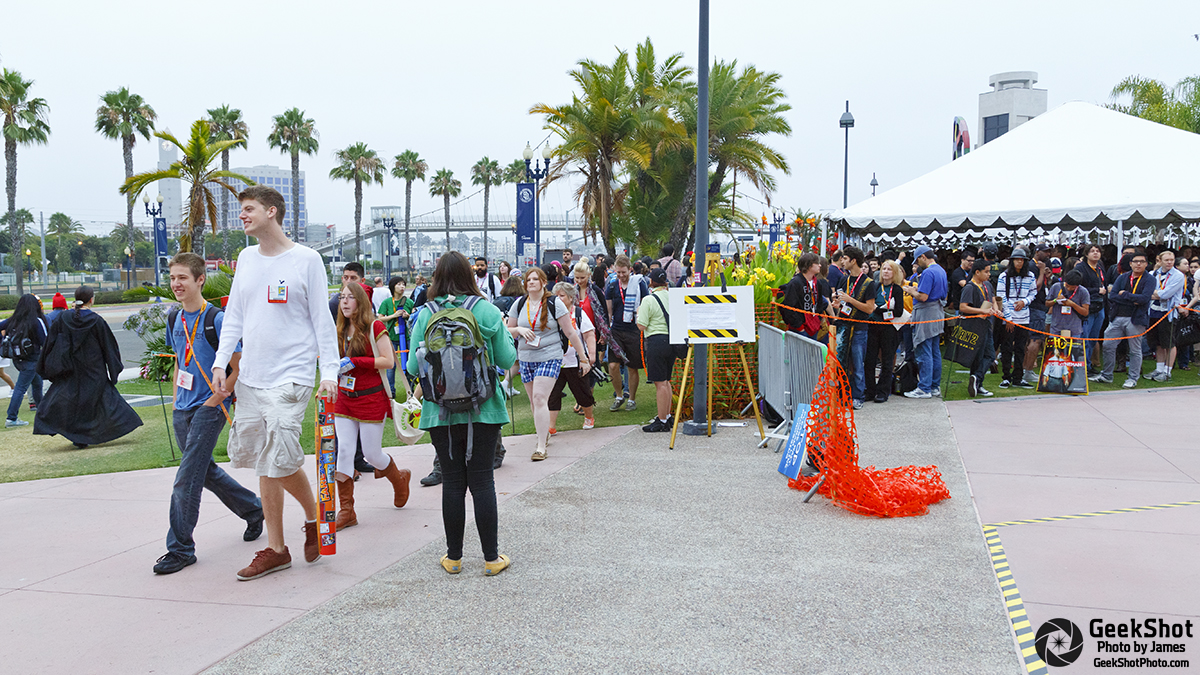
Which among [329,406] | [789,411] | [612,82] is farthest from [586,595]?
[612,82]

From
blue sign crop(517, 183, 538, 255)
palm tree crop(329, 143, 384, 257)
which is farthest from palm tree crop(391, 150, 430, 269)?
blue sign crop(517, 183, 538, 255)

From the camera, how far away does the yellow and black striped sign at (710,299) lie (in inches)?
321

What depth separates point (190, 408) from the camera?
476 centimetres

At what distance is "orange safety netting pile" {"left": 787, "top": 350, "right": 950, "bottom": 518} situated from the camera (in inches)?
226

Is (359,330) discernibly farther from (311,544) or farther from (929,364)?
(929,364)

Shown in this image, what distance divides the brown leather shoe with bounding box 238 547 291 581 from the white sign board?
4.35 m

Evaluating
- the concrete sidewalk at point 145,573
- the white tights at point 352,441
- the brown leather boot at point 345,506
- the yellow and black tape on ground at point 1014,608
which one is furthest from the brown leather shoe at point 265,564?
the yellow and black tape on ground at point 1014,608

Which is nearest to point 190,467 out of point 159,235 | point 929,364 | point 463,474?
point 463,474

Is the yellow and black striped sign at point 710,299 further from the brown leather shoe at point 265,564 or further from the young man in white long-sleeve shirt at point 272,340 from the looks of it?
the brown leather shoe at point 265,564

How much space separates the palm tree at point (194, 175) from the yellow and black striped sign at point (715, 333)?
18.6 m

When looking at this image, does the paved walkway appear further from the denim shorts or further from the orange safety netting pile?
the denim shorts

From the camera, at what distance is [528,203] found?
2178 centimetres

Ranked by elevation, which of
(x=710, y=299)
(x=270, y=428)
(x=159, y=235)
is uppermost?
(x=159, y=235)

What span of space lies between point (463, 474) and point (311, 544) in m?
1.07
